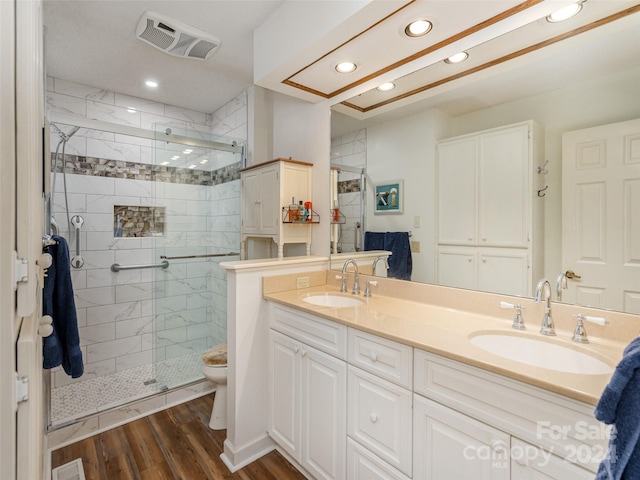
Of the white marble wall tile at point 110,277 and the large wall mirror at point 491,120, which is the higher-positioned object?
the large wall mirror at point 491,120

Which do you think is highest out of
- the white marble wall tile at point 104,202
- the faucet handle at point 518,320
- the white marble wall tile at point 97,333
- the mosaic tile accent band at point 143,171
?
the mosaic tile accent band at point 143,171

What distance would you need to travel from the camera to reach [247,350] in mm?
1850

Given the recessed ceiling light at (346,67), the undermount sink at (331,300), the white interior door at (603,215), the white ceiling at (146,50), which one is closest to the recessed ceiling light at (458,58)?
the recessed ceiling light at (346,67)

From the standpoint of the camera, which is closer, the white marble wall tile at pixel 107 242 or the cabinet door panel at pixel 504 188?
the cabinet door panel at pixel 504 188

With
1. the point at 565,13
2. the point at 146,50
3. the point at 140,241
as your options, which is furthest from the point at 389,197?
the point at 140,241

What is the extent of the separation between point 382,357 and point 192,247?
2.03m

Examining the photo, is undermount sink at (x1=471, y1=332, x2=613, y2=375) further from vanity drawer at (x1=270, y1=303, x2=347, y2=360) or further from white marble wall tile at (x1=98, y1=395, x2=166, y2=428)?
white marble wall tile at (x1=98, y1=395, x2=166, y2=428)

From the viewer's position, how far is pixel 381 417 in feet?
4.16

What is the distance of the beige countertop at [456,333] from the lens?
0.85 metres

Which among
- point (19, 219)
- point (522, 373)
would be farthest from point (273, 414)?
point (19, 219)

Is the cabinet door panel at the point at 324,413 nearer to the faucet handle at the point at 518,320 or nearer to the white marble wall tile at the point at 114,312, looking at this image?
the faucet handle at the point at 518,320

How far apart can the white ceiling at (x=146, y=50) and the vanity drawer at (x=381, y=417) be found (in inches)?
81.2

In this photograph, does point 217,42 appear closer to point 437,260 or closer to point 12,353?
point 437,260

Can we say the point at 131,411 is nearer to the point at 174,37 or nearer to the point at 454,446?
the point at 454,446
